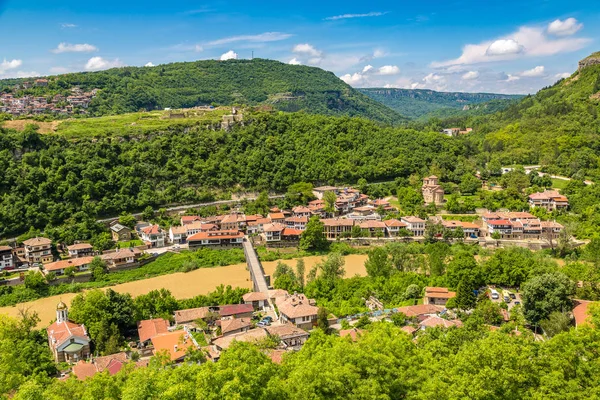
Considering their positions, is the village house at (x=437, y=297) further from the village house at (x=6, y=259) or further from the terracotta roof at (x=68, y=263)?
the village house at (x=6, y=259)

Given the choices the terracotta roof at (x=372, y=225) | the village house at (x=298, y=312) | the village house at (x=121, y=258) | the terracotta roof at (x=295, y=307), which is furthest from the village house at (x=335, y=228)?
the village house at (x=298, y=312)

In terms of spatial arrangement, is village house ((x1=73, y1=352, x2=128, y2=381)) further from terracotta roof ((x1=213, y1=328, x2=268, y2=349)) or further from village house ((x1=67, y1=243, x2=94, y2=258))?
village house ((x1=67, y1=243, x2=94, y2=258))

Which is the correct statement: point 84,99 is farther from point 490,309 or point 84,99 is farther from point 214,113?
point 490,309

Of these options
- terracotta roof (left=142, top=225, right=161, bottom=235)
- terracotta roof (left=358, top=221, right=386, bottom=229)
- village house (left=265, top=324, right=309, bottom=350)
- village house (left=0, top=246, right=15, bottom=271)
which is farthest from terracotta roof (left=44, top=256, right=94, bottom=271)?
terracotta roof (left=358, top=221, right=386, bottom=229)

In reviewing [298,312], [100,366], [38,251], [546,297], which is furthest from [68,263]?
[546,297]

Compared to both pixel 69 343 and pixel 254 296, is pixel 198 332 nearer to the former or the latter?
pixel 254 296

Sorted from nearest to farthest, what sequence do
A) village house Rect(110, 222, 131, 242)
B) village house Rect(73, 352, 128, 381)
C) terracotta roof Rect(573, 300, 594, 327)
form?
1. village house Rect(73, 352, 128, 381)
2. terracotta roof Rect(573, 300, 594, 327)
3. village house Rect(110, 222, 131, 242)
